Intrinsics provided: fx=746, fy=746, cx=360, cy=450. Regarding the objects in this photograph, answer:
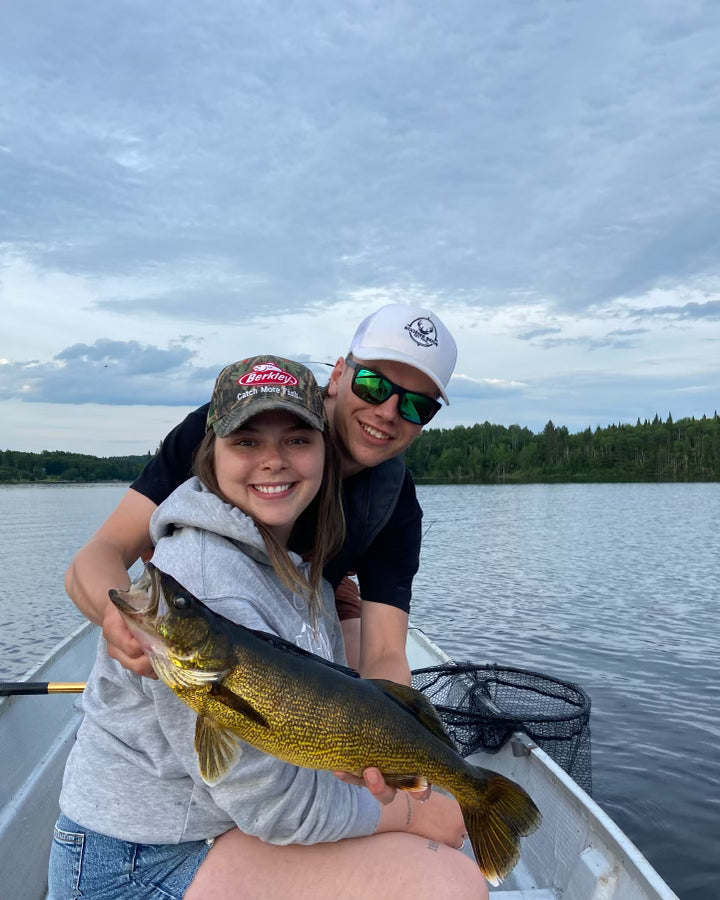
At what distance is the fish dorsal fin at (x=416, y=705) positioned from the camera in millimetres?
2617

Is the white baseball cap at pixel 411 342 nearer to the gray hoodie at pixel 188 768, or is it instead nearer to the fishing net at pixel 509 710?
the gray hoodie at pixel 188 768

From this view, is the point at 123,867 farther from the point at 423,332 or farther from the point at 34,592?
the point at 34,592

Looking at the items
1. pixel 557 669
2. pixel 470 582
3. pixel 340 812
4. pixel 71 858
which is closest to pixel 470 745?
pixel 340 812

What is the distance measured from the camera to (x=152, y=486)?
3.60 metres

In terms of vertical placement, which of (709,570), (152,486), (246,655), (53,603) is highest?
(152,486)

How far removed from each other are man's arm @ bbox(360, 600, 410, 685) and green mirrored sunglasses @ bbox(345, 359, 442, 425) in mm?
1021

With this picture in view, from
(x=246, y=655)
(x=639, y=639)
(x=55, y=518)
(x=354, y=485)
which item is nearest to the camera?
(x=246, y=655)

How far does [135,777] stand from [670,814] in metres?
6.88

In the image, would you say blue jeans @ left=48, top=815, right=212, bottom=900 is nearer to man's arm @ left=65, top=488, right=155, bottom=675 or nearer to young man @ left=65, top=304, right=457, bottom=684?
man's arm @ left=65, top=488, right=155, bottom=675

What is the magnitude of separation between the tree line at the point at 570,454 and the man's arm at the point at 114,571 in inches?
4830

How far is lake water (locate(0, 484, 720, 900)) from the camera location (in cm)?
775

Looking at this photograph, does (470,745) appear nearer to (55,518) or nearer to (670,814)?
(670,814)

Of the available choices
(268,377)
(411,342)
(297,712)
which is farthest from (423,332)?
(297,712)

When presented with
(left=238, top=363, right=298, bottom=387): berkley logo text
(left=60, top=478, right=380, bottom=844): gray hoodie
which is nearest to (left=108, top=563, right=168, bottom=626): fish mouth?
(left=60, top=478, right=380, bottom=844): gray hoodie
